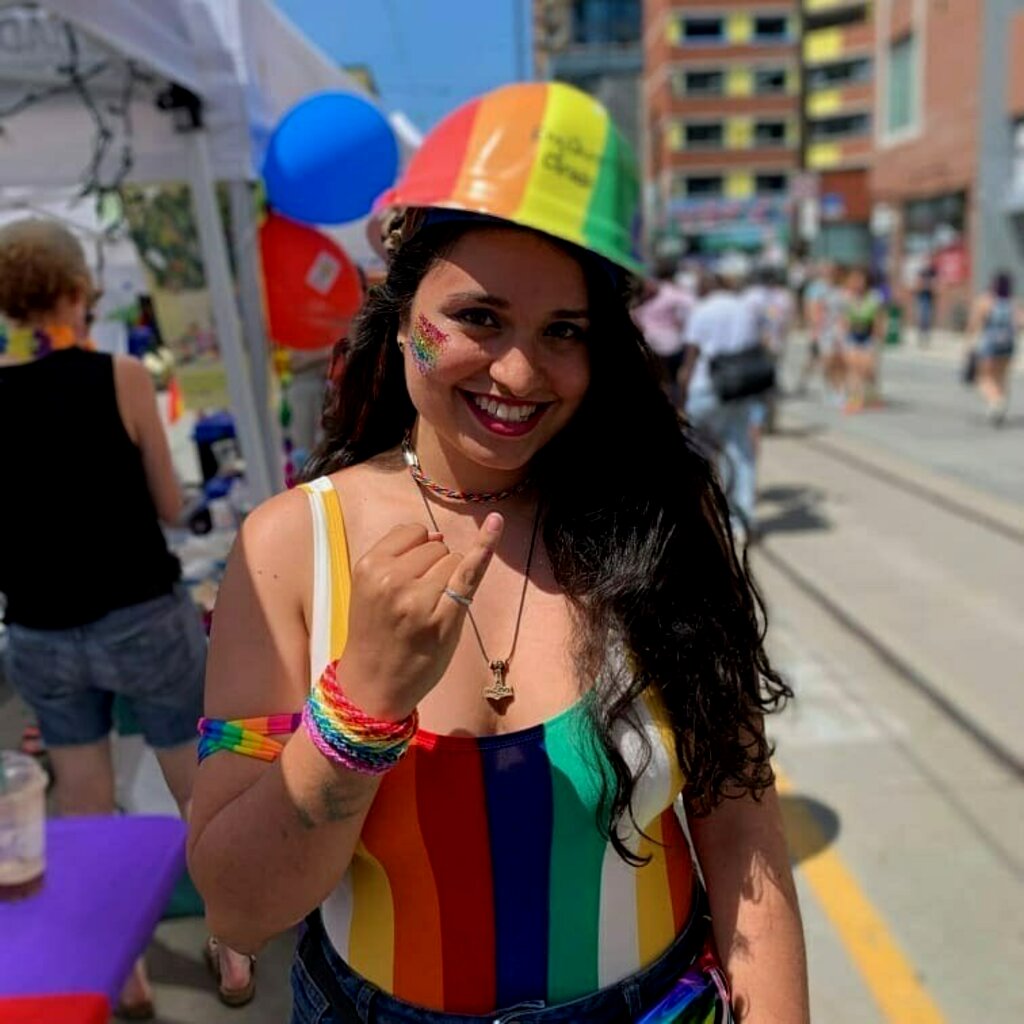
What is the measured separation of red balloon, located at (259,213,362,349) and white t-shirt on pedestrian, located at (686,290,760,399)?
3682mm

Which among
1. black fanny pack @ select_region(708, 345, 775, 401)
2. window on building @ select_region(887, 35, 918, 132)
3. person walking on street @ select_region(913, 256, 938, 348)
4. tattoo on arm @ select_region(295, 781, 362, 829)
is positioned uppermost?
window on building @ select_region(887, 35, 918, 132)

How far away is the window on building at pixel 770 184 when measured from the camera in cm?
6319

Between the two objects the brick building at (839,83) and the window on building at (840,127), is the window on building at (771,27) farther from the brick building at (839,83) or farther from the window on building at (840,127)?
the window on building at (840,127)

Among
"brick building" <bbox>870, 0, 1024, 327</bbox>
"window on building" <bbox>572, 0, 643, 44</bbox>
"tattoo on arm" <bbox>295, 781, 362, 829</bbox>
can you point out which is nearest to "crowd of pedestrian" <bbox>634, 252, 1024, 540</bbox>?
"tattoo on arm" <bbox>295, 781, 362, 829</bbox>

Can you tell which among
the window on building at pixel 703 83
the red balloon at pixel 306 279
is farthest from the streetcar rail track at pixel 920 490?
the window on building at pixel 703 83

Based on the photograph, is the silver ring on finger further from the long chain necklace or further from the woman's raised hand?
the long chain necklace

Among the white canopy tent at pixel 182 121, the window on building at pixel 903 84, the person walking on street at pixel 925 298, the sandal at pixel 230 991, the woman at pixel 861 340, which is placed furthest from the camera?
the window on building at pixel 903 84

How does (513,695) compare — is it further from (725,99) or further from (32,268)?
(725,99)

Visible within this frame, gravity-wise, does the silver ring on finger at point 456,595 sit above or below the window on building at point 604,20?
below

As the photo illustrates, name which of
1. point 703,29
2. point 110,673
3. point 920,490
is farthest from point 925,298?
point 703,29

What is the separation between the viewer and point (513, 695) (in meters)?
1.22

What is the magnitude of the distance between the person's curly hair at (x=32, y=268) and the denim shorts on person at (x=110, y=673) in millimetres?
768

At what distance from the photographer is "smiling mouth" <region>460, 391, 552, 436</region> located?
126 cm

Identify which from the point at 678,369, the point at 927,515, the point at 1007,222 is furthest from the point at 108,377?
the point at 1007,222
